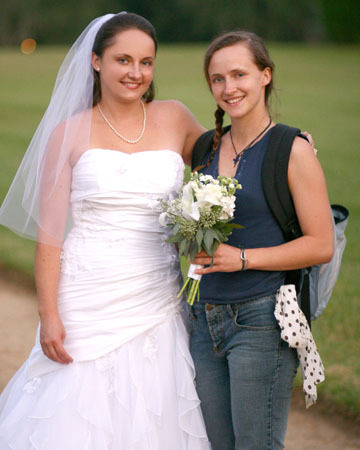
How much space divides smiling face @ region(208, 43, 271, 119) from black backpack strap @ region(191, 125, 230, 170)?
1.00 feet

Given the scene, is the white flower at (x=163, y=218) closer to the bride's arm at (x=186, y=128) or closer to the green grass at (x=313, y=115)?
the bride's arm at (x=186, y=128)

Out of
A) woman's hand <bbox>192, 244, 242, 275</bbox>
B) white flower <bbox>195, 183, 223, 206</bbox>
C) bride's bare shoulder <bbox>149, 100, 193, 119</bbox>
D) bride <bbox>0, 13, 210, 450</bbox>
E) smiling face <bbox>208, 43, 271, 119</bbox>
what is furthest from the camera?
bride's bare shoulder <bbox>149, 100, 193, 119</bbox>

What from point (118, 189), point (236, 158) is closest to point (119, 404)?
point (118, 189)

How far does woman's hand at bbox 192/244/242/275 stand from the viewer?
120 inches

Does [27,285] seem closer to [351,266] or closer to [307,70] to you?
[351,266]

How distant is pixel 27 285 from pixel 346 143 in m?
13.6

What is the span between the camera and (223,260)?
3035 millimetres

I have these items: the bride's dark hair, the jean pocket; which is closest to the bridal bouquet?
the jean pocket

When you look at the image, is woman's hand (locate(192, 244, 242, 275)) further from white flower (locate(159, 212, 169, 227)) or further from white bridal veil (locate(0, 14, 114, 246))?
white bridal veil (locate(0, 14, 114, 246))

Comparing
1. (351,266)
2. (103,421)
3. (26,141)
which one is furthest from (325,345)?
(26,141)

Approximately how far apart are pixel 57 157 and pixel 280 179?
1.19m

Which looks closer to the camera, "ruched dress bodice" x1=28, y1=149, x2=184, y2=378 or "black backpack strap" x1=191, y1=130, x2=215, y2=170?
"ruched dress bodice" x1=28, y1=149, x2=184, y2=378

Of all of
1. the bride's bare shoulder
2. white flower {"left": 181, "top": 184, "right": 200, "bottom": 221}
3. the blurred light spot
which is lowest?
the blurred light spot

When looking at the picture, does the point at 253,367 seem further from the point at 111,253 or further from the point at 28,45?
the point at 28,45
